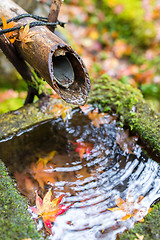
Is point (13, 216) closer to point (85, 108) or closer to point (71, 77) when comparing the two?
point (71, 77)

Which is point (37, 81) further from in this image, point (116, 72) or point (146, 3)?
point (146, 3)

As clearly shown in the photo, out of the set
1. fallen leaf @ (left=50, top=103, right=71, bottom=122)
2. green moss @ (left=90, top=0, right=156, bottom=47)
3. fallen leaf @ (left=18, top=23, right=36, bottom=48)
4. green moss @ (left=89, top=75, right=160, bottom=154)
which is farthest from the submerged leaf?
green moss @ (left=90, top=0, right=156, bottom=47)

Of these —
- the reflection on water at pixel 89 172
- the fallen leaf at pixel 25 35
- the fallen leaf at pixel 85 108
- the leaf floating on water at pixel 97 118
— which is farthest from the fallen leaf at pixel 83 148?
the fallen leaf at pixel 25 35

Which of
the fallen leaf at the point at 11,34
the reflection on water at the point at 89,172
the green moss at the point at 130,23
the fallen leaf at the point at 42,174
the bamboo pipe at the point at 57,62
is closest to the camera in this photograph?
the bamboo pipe at the point at 57,62

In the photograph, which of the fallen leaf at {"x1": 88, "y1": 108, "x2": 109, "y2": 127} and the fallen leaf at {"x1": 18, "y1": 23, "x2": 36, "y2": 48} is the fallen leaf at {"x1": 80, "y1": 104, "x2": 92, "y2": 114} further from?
the fallen leaf at {"x1": 18, "y1": 23, "x2": 36, "y2": 48}

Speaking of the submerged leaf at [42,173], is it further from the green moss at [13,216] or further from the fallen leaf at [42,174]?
the green moss at [13,216]

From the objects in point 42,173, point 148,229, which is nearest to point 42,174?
point 42,173
